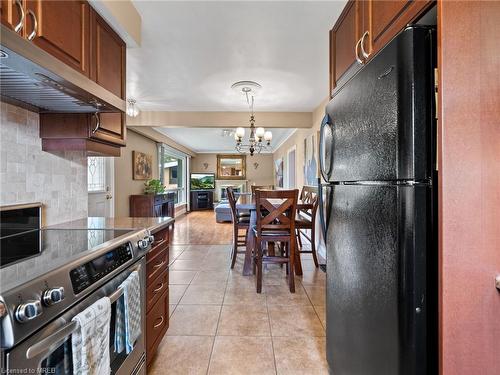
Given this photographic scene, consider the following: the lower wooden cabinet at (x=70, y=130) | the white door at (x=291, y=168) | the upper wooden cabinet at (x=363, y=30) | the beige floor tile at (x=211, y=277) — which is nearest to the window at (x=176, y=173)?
the white door at (x=291, y=168)

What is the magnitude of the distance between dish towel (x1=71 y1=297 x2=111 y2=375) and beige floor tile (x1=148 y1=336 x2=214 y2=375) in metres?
0.75

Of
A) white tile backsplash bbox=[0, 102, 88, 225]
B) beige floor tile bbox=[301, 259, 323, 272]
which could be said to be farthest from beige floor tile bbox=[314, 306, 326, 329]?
white tile backsplash bbox=[0, 102, 88, 225]

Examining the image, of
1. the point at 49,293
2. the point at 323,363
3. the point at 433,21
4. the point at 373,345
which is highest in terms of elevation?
the point at 433,21

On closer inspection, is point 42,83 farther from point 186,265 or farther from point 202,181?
point 202,181

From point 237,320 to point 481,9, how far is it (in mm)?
2236

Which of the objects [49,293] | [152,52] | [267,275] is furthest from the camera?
[267,275]

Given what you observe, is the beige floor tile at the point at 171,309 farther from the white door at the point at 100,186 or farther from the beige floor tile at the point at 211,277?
the white door at the point at 100,186

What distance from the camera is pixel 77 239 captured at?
1.21 metres

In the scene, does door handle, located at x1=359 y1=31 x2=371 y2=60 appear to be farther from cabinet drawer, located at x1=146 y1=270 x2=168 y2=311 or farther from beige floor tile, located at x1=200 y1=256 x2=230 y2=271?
beige floor tile, located at x1=200 y1=256 x2=230 y2=271

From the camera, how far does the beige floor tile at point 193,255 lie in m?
3.80

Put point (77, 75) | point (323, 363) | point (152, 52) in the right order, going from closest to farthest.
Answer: point (77, 75), point (323, 363), point (152, 52)

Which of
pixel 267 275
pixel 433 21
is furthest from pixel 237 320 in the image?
pixel 433 21

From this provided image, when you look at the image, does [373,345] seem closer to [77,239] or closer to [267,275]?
[77,239]

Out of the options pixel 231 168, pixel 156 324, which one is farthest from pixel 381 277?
pixel 231 168
